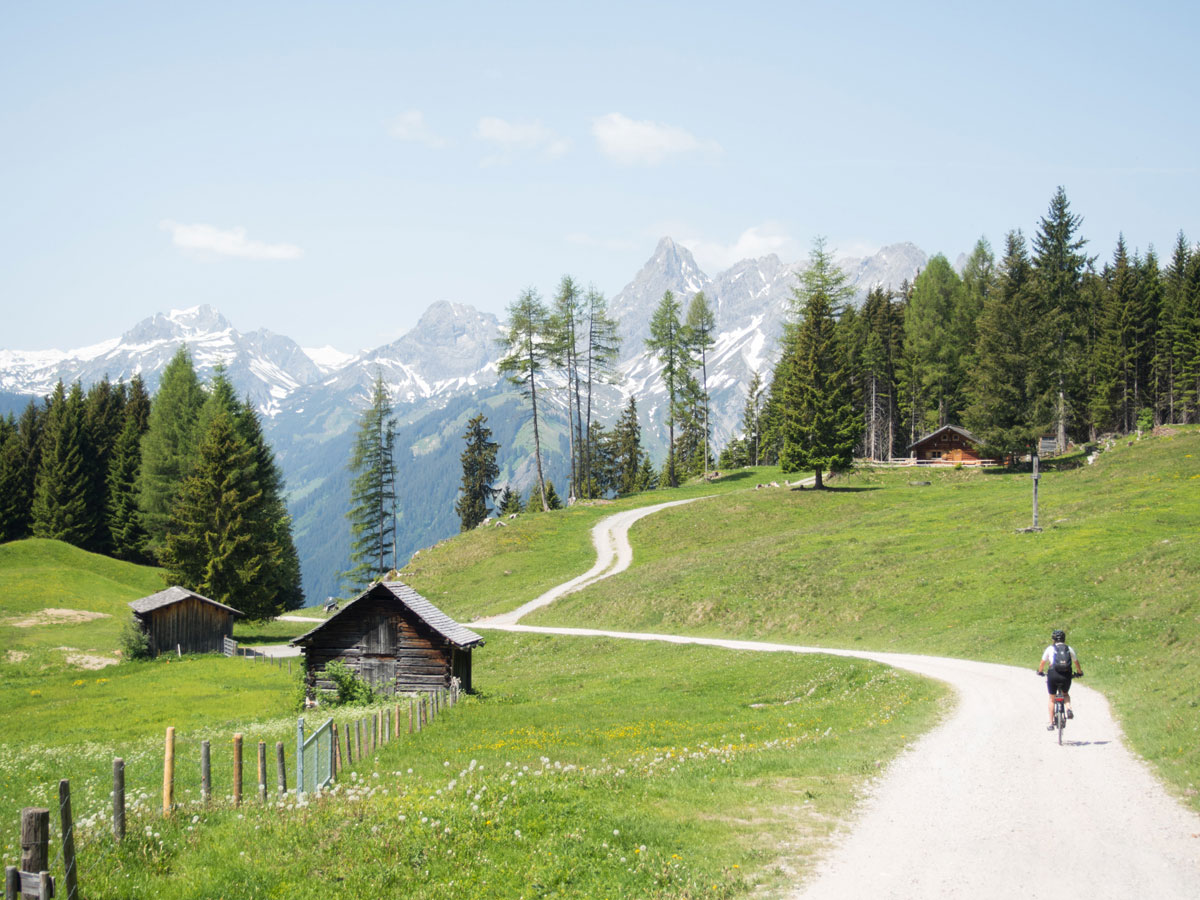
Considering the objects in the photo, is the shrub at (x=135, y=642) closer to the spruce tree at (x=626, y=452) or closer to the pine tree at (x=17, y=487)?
the pine tree at (x=17, y=487)

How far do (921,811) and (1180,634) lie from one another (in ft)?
66.3

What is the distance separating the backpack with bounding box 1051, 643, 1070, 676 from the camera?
59.9ft

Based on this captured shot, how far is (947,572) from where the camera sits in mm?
44125

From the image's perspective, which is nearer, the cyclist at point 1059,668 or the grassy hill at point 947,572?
the cyclist at point 1059,668

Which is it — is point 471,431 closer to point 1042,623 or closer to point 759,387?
point 759,387

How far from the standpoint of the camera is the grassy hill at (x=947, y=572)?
29344 mm

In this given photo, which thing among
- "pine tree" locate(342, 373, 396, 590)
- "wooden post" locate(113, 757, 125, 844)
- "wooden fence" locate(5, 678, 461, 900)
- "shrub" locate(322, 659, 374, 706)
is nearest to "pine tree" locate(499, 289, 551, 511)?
"pine tree" locate(342, 373, 396, 590)

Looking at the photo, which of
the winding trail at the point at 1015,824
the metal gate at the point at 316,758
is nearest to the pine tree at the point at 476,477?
the metal gate at the point at 316,758

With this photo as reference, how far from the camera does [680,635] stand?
45875 mm

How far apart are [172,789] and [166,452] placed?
72096 millimetres

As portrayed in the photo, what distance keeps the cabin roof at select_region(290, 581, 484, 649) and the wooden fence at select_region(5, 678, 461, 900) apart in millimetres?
9456

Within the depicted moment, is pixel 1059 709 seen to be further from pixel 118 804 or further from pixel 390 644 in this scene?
pixel 390 644

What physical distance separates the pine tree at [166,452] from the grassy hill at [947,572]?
24278 mm

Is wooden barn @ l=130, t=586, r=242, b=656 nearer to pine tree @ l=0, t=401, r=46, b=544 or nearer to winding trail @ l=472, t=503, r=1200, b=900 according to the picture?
pine tree @ l=0, t=401, r=46, b=544
